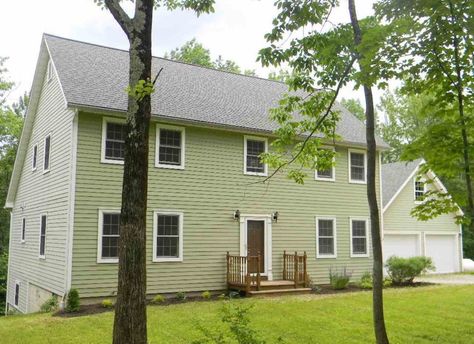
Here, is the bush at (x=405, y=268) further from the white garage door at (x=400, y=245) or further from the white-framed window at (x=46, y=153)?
the white-framed window at (x=46, y=153)

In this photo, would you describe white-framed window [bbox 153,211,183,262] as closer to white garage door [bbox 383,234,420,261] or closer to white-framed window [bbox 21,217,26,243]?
white-framed window [bbox 21,217,26,243]

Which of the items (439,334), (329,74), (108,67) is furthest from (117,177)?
(439,334)

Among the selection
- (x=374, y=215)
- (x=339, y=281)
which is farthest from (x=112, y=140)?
(x=374, y=215)

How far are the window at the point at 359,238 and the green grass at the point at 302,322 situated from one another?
4.31 m

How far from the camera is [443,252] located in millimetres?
24375

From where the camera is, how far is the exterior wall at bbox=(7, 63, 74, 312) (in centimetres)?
1379

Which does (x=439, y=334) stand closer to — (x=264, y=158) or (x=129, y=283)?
(x=264, y=158)

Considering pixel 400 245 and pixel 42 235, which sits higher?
pixel 42 235

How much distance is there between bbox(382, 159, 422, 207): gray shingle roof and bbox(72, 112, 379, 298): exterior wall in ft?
17.6

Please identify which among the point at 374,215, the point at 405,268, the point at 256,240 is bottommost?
the point at 405,268

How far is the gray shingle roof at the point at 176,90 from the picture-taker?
14.3m

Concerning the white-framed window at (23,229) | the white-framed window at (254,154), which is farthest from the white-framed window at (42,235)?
the white-framed window at (254,154)

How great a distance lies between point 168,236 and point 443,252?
1615 centimetres

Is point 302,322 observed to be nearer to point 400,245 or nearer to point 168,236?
point 168,236
